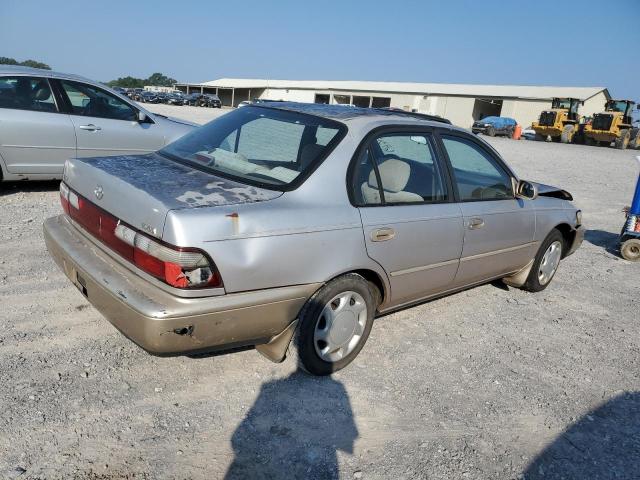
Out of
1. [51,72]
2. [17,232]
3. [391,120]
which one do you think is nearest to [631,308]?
[391,120]

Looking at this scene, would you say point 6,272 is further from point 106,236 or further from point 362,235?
point 362,235

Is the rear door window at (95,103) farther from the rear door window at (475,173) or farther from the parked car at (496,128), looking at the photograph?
the parked car at (496,128)

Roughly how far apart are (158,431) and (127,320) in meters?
0.59

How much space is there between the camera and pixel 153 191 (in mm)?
2785

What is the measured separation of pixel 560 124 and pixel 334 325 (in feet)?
120

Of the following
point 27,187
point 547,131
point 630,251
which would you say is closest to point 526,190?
point 630,251

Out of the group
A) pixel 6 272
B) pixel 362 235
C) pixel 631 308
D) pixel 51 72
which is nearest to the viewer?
pixel 362 235

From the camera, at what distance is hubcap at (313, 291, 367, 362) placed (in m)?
3.21

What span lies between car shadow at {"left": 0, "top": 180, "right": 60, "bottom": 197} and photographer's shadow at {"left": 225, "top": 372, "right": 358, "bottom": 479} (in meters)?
5.47

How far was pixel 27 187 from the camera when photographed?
719 centimetres

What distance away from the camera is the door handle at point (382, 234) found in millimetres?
3246

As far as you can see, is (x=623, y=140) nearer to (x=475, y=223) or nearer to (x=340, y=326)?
(x=475, y=223)

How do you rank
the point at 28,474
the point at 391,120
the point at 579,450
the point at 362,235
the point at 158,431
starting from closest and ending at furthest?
the point at 28,474 < the point at 158,431 < the point at 579,450 < the point at 362,235 < the point at 391,120

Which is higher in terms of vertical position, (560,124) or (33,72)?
(560,124)
